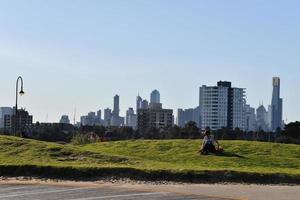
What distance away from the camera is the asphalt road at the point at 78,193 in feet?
51.2

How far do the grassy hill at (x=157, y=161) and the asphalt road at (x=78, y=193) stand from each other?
129 inches

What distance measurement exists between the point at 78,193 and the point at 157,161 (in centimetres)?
1045

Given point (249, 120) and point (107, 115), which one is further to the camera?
point (107, 115)

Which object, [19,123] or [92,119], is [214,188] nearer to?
[19,123]

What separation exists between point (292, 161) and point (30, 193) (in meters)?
15.0

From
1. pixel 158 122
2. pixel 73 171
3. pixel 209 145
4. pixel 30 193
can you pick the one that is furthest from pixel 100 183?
pixel 158 122

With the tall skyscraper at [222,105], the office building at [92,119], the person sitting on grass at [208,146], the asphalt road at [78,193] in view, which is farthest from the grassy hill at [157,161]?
the office building at [92,119]

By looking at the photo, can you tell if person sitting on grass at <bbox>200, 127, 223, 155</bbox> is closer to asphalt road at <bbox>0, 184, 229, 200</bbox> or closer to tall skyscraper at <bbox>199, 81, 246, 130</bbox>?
asphalt road at <bbox>0, 184, 229, 200</bbox>

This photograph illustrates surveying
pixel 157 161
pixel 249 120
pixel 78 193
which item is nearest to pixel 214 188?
pixel 78 193

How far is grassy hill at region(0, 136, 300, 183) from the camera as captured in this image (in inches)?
819

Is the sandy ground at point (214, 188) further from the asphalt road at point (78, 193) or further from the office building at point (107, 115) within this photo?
the office building at point (107, 115)

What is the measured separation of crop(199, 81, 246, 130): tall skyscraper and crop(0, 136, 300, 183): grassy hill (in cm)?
7094

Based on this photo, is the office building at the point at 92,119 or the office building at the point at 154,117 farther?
the office building at the point at 92,119

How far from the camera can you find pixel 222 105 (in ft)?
354
